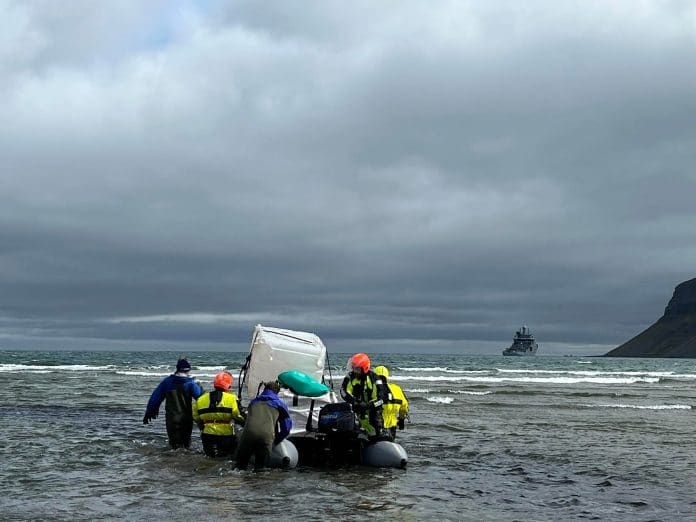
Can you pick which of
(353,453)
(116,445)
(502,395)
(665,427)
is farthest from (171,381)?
(502,395)

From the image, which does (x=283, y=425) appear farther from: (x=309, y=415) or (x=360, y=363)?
(x=360, y=363)

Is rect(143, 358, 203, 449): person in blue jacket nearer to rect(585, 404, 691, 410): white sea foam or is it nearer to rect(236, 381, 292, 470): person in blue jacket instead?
rect(236, 381, 292, 470): person in blue jacket

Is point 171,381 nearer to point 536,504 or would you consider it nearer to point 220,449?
point 220,449

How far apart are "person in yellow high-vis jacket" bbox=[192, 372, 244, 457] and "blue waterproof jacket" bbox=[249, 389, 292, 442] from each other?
1.11 m

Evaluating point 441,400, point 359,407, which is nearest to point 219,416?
point 359,407

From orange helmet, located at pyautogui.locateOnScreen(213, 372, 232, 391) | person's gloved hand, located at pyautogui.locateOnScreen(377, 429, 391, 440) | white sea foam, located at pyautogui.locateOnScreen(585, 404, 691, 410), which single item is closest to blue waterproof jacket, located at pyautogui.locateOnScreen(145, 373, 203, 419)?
orange helmet, located at pyautogui.locateOnScreen(213, 372, 232, 391)

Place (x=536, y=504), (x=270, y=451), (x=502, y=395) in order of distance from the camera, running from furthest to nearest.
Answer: (x=502, y=395) → (x=270, y=451) → (x=536, y=504)

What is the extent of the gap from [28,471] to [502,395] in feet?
86.1

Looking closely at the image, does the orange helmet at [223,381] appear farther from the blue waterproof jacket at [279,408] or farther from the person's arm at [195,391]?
the person's arm at [195,391]

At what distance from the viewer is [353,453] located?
1313 centimetres

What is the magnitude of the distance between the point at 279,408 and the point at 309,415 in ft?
4.19

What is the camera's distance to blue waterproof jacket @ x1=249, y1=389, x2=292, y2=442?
12.1 metres

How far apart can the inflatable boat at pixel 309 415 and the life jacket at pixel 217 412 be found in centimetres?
95

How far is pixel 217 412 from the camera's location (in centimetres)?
1333
